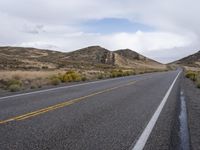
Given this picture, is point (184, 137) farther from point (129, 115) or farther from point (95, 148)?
point (129, 115)

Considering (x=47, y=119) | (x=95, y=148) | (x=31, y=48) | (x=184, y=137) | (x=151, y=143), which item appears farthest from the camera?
(x=31, y=48)

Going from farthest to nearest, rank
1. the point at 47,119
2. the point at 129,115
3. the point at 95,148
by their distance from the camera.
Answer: the point at 129,115 < the point at 47,119 < the point at 95,148

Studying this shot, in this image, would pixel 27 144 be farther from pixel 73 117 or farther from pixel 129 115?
pixel 129 115

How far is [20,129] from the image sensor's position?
8.31 m

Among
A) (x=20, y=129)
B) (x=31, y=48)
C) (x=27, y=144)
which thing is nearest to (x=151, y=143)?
(x=27, y=144)

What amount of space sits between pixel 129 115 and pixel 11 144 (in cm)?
489

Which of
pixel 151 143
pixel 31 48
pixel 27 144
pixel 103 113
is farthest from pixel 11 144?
pixel 31 48

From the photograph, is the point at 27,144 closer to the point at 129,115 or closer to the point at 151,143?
the point at 151,143

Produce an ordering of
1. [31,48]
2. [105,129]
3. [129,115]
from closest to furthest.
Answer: [105,129], [129,115], [31,48]

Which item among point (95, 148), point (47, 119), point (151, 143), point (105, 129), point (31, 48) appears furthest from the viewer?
point (31, 48)

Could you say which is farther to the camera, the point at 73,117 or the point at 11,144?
the point at 73,117

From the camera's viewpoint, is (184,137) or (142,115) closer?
(184,137)

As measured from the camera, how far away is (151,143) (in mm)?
7145

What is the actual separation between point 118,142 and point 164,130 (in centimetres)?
180
